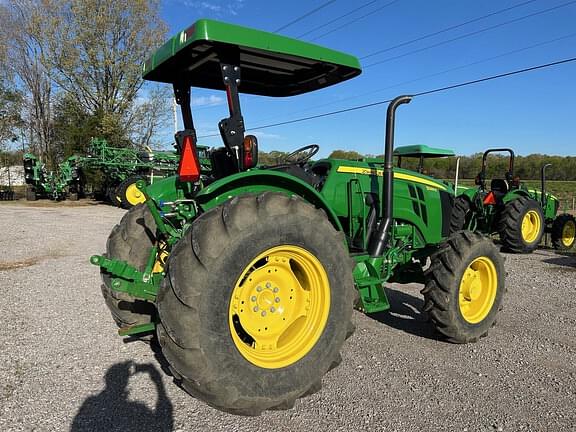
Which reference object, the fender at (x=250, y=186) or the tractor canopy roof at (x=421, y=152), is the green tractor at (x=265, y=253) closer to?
the fender at (x=250, y=186)

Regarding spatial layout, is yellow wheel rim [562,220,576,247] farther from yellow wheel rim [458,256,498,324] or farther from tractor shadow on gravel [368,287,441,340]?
yellow wheel rim [458,256,498,324]

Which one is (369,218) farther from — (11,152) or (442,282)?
(11,152)

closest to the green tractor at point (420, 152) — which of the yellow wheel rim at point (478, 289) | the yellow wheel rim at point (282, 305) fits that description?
the yellow wheel rim at point (478, 289)

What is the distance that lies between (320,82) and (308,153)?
654mm

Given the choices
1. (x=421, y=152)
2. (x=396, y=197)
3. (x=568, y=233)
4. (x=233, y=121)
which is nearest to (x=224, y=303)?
(x=233, y=121)

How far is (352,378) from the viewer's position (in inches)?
122

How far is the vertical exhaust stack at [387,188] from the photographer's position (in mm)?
3646

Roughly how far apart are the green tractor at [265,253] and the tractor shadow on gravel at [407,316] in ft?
1.50

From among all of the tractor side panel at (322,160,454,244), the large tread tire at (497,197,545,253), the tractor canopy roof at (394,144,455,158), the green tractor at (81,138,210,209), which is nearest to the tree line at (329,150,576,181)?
the green tractor at (81,138,210,209)

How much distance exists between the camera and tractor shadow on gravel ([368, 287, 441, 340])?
4066mm

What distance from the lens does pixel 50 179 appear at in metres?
21.5

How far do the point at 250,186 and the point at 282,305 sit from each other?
82cm

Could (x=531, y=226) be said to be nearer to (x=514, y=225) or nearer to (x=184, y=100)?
(x=514, y=225)

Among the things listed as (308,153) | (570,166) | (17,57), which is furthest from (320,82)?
(570,166)
